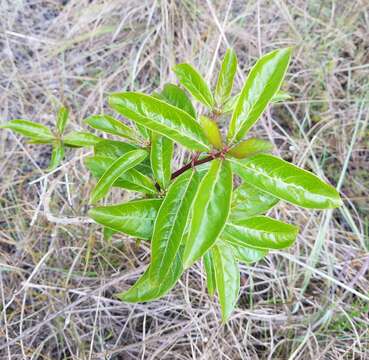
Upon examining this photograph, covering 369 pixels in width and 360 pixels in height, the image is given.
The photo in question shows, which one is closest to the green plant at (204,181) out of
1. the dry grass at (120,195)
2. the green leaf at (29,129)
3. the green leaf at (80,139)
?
the green leaf at (80,139)

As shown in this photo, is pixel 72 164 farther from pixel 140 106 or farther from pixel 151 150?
pixel 140 106

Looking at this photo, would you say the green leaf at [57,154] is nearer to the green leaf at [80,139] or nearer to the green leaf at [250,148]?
the green leaf at [80,139]

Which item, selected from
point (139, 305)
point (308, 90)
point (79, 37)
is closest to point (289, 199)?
point (139, 305)

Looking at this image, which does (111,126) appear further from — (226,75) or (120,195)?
(120,195)

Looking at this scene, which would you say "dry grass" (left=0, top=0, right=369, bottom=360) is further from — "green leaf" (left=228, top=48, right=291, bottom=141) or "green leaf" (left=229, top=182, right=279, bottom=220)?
"green leaf" (left=228, top=48, right=291, bottom=141)

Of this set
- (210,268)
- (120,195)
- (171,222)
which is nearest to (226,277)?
(210,268)

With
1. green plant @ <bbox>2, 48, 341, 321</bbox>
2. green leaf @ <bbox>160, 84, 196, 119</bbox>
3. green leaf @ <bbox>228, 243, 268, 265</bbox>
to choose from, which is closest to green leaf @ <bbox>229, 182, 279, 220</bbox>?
green plant @ <bbox>2, 48, 341, 321</bbox>
